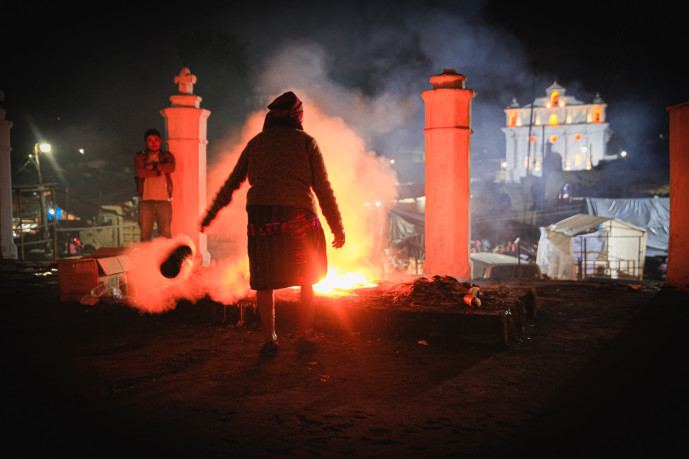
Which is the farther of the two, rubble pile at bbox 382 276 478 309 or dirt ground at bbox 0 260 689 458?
rubble pile at bbox 382 276 478 309

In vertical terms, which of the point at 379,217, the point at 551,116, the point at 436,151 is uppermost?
the point at 551,116

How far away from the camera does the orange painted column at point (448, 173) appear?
23.7ft

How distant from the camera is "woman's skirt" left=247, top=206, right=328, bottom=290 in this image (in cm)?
362

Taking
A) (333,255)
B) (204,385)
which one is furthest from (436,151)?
(204,385)

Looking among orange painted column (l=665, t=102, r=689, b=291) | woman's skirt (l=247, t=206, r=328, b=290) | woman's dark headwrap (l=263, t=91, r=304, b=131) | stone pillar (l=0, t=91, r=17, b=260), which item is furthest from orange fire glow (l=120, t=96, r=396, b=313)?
stone pillar (l=0, t=91, r=17, b=260)

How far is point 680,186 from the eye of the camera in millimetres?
5969

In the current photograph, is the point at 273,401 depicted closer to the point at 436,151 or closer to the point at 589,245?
the point at 436,151

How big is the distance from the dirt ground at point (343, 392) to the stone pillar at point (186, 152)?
4213 mm

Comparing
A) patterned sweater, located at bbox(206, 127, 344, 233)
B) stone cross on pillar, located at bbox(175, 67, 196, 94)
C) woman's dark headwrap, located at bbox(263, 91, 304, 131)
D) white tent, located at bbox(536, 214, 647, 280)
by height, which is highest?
stone cross on pillar, located at bbox(175, 67, 196, 94)

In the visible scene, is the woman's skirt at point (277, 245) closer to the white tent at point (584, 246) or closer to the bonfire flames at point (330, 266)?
the bonfire flames at point (330, 266)

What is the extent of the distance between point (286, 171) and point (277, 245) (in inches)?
23.5

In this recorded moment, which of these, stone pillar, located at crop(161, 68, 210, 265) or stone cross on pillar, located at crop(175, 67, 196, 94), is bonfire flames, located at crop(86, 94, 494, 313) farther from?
stone cross on pillar, located at crop(175, 67, 196, 94)

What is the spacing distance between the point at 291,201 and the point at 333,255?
5.53 m

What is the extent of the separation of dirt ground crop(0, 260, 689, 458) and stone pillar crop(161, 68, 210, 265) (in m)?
4.21
